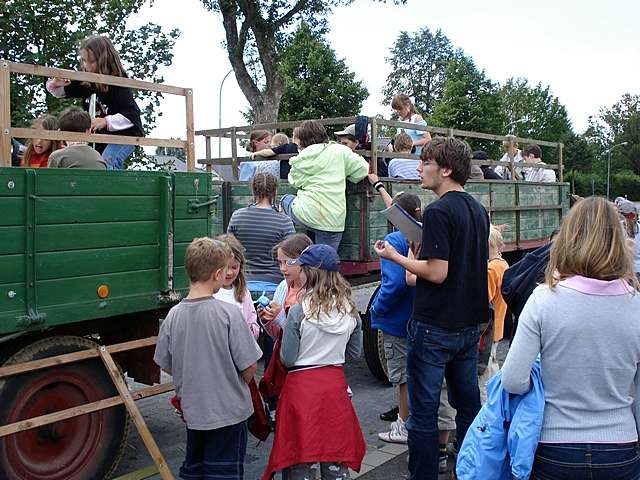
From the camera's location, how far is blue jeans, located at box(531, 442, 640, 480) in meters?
2.28

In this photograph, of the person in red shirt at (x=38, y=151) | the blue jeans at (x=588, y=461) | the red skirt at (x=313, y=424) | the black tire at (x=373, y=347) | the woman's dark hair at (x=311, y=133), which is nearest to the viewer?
the blue jeans at (x=588, y=461)

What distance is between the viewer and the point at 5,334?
352 cm

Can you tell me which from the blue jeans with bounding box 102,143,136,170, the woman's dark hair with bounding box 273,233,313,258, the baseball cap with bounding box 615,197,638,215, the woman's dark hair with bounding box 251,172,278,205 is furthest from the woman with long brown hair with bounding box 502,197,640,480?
the baseball cap with bounding box 615,197,638,215

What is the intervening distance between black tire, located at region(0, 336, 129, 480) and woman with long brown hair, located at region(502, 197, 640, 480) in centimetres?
257

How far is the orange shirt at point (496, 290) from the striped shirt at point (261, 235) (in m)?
1.55

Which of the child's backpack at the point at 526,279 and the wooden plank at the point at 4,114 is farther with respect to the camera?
the wooden plank at the point at 4,114

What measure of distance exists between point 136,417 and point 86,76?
1.99 meters

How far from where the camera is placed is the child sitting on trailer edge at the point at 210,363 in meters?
3.24

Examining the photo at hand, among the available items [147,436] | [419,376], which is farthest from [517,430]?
[147,436]

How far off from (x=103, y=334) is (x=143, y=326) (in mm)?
278

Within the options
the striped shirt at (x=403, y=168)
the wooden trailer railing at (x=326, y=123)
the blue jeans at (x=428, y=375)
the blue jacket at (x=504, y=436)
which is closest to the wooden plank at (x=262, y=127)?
the wooden trailer railing at (x=326, y=123)

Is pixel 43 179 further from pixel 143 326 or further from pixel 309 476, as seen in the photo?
pixel 309 476

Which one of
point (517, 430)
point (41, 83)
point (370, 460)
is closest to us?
point (517, 430)

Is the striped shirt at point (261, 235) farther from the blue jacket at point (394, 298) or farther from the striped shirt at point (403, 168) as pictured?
the striped shirt at point (403, 168)
